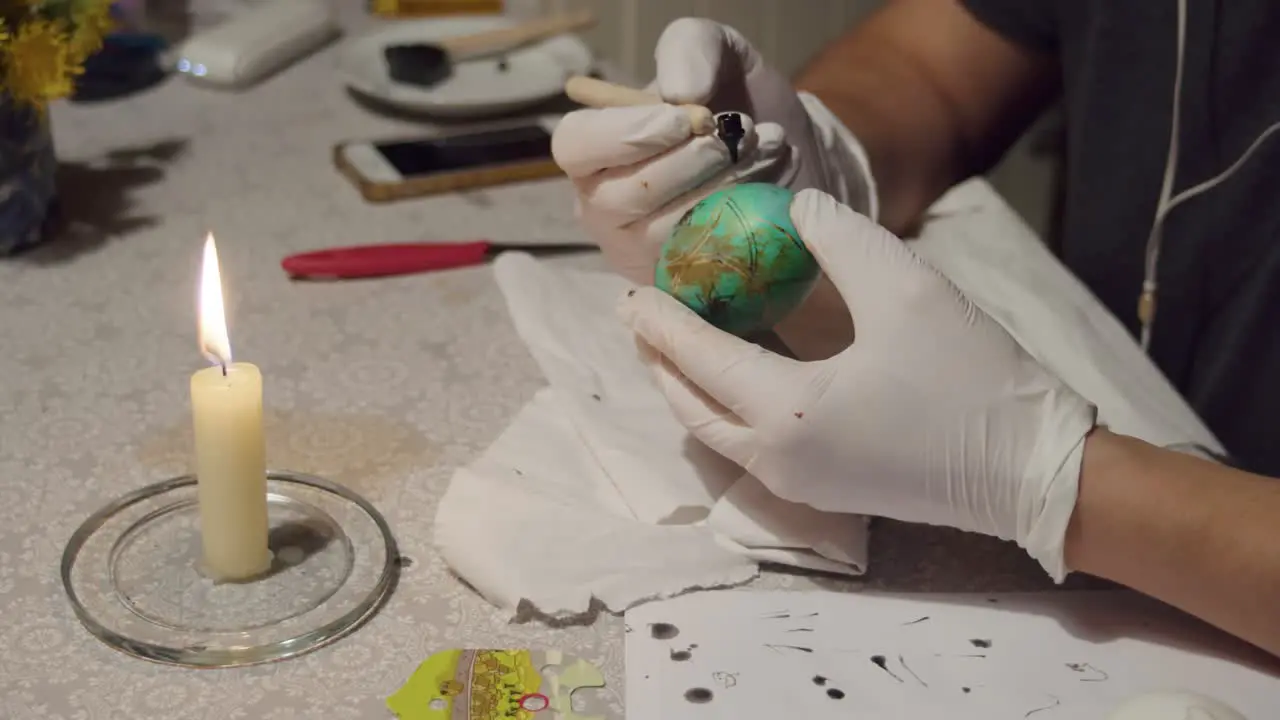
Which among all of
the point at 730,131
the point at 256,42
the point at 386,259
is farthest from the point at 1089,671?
the point at 256,42

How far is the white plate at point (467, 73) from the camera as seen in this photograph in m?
1.19

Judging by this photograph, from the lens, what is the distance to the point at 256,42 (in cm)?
127

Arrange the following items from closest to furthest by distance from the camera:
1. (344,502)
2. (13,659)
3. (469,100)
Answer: (13,659) → (344,502) → (469,100)

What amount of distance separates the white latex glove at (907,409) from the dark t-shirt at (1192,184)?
0.36 meters

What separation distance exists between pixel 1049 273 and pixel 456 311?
46cm

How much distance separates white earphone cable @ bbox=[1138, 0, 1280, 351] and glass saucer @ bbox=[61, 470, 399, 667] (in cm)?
63

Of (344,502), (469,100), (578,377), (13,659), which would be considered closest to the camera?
(13,659)

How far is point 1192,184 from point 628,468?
0.53 m

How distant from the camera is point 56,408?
0.74 metres

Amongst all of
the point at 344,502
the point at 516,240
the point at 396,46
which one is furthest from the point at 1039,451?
the point at 396,46

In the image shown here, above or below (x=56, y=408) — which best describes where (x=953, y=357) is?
above

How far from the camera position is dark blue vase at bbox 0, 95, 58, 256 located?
887 mm

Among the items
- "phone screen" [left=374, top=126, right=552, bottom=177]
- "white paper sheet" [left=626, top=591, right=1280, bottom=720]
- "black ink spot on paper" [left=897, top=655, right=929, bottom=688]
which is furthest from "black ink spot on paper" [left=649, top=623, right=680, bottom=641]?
"phone screen" [left=374, top=126, right=552, bottom=177]

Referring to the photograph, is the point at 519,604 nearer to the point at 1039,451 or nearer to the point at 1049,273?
the point at 1039,451
